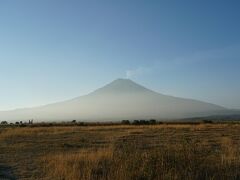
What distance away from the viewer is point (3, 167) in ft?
47.0

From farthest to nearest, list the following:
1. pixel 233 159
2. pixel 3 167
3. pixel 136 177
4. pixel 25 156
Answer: pixel 25 156, pixel 3 167, pixel 233 159, pixel 136 177

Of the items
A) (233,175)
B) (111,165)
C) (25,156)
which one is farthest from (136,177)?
(25,156)

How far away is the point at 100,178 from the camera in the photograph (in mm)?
10641

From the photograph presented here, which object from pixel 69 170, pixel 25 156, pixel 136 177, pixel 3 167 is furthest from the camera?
pixel 25 156

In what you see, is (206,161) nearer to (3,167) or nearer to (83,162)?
(83,162)

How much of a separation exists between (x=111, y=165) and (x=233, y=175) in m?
3.38

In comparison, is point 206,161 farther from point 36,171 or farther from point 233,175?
point 36,171

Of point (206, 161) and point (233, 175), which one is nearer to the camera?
point (233, 175)

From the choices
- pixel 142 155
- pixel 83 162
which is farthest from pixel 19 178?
pixel 142 155

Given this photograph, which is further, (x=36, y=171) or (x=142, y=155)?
(x=36, y=171)

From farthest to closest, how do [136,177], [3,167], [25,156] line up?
[25,156] → [3,167] → [136,177]

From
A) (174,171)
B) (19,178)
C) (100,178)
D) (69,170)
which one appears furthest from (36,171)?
(174,171)

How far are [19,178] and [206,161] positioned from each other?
17.6 feet

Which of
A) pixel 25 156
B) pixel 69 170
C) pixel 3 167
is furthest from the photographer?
pixel 25 156
